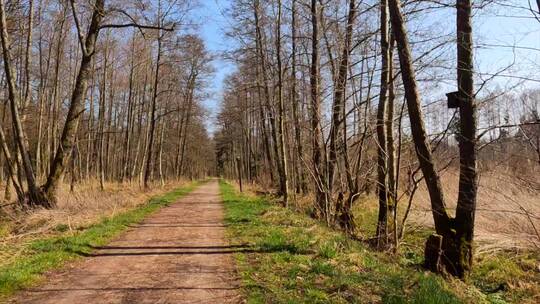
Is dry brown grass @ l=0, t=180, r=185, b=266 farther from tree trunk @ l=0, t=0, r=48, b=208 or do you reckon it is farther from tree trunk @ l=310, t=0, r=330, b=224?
tree trunk @ l=310, t=0, r=330, b=224

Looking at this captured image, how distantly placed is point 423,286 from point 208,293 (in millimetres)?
2735

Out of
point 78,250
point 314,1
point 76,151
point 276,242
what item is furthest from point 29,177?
point 76,151

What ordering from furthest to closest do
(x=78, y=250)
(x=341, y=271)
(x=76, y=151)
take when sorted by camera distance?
(x=76, y=151) → (x=78, y=250) → (x=341, y=271)

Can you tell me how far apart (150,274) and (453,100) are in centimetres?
546

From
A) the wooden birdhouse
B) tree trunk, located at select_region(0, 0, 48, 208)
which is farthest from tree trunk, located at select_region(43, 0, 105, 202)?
the wooden birdhouse

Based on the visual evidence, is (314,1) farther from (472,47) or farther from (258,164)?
(258,164)

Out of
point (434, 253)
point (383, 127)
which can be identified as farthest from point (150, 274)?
point (383, 127)

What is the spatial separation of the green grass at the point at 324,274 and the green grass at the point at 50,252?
2.88 meters

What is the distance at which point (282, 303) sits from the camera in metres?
5.67

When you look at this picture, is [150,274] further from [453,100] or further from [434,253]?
[453,100]

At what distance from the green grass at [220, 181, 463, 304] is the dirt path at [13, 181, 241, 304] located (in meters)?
0.43

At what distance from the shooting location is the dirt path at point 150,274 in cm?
594

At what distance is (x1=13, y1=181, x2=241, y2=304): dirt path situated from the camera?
19.5ft

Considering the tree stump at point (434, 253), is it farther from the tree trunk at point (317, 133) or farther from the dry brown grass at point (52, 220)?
the dry brown grass at point (52, 220)
